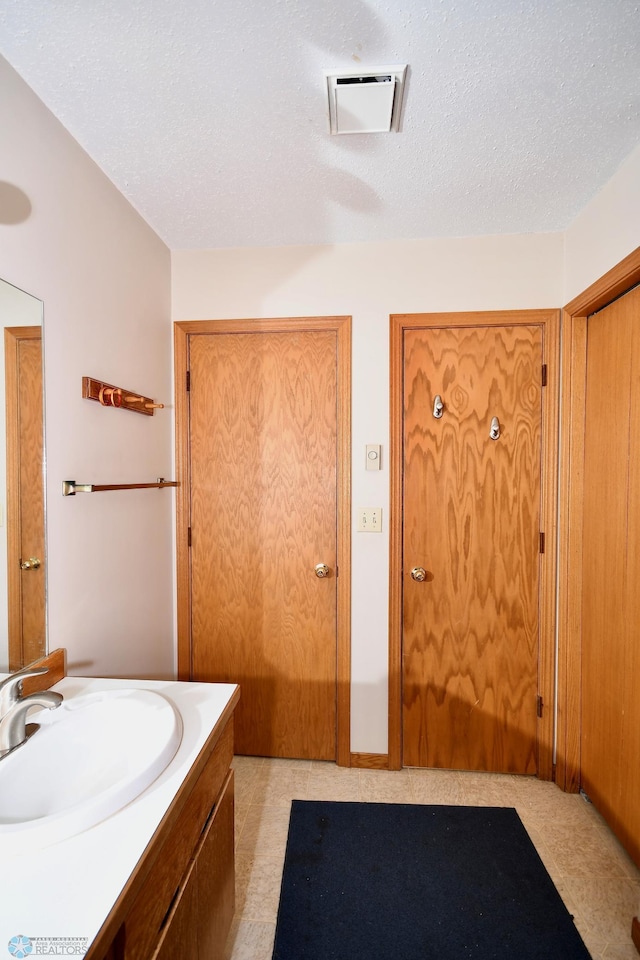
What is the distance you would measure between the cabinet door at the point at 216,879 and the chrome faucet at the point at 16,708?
46 cm

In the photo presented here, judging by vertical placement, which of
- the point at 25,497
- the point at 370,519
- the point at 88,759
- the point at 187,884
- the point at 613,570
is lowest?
the point at 187,884

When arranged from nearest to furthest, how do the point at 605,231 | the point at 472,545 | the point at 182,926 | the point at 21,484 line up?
the point at 182,926, the point at 21,484, the point at 605,231, the point at 472,545

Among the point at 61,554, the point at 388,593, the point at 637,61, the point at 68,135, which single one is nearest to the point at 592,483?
the point at 388,593

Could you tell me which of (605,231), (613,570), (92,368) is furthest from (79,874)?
(605,231)

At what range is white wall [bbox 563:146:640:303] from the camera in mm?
1382

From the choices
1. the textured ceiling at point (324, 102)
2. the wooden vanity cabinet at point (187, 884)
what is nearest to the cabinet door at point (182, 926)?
the wooden vanity cabinet at point (187, 884)

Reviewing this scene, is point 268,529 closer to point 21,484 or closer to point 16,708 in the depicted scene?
point 21,484

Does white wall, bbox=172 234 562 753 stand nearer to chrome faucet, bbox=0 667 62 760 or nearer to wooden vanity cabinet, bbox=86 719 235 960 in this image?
wooden vanity cabinet, bbox=86 719 235 960

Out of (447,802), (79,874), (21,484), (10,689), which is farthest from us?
(447,802)

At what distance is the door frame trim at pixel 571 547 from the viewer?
1.77 metres

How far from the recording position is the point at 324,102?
117 cm

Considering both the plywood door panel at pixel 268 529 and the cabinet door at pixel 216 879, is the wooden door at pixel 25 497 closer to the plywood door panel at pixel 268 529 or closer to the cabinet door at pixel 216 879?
the cabinet door at pixel 216 879

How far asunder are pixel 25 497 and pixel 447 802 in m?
1.96

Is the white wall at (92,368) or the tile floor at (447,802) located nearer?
the white wall at (92,368)
